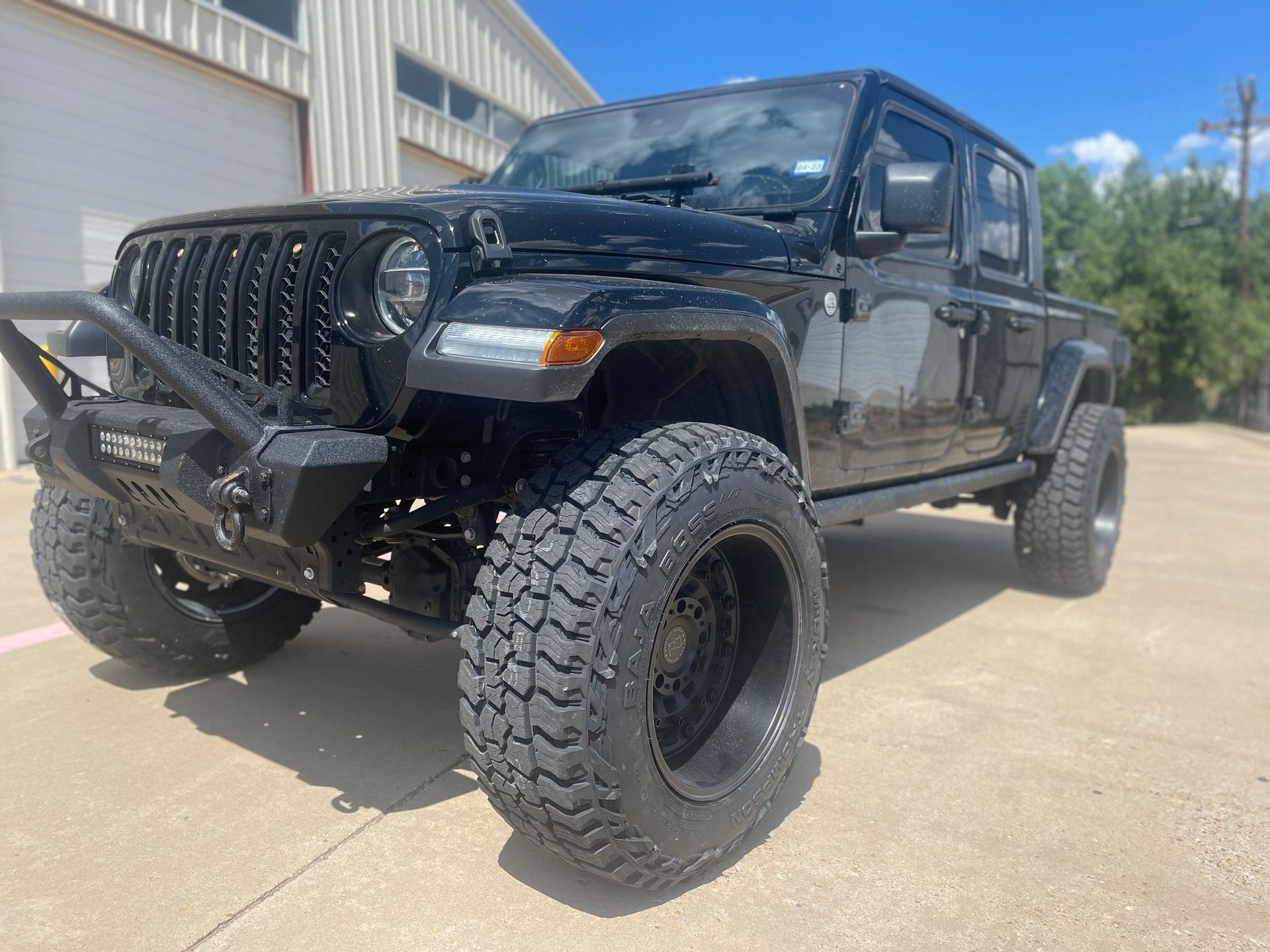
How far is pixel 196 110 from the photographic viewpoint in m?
8.61

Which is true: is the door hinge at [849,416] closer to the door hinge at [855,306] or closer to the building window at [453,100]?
the door hinge at [855,306]

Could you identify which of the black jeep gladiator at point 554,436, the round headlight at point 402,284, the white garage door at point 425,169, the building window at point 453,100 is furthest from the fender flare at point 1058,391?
the white garage door at point 425,169

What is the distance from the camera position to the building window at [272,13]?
28.8 feet

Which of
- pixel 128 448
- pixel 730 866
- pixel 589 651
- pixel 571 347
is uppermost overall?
pixel 571 347

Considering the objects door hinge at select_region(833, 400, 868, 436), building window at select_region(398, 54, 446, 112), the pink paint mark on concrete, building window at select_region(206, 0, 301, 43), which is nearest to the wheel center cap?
door hinge at select_region(833, 400, 868, 436)

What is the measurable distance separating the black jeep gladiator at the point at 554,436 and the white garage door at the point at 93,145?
5.54 m

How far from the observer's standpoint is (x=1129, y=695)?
348 cm

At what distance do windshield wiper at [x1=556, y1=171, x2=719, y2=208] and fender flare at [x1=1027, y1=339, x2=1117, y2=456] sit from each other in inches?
93.9

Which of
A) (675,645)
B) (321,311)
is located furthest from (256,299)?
(675,645)

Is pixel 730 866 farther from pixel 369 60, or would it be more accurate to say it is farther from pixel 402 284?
pixel 369 60

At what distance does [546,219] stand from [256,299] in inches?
26.5

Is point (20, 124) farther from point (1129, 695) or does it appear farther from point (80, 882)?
point (1129, 695)

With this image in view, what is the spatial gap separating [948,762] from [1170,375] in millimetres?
21827

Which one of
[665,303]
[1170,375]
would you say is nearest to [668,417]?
[665,303]
